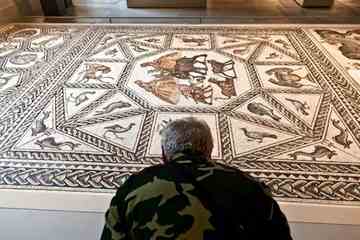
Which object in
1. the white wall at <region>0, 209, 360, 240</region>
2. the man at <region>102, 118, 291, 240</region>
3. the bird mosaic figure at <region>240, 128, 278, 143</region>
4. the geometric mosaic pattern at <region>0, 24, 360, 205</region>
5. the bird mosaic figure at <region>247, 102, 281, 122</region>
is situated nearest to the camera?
the man at <region>102, 118, 291, 240</region>

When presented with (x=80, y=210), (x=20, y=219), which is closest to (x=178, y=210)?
(x=80, y=210)

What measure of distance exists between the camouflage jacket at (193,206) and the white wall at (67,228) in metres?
0.74

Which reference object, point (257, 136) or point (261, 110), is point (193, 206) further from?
point (261, 110)

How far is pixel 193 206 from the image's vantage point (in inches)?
28.0

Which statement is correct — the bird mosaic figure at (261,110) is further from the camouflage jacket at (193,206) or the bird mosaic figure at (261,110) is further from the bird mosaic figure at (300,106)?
the camouflage jacket at (193,206)

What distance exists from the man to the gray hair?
45 millimetres

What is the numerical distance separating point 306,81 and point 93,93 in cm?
169

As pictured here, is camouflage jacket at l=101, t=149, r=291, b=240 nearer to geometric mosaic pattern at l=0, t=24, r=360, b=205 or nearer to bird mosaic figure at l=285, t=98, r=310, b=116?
geometric mosaic pattern at l=0, t=24, r=360, b=205

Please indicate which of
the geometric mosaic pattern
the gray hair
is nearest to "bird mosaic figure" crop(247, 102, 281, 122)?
the geometric mosaic pattern

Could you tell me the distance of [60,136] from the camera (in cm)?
214

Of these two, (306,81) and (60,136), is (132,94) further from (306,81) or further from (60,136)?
(306,81)

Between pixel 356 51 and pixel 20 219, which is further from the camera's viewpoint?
pixel 356 51

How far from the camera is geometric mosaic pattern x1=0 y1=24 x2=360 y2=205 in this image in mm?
1853

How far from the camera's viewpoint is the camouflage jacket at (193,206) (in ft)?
2.31
